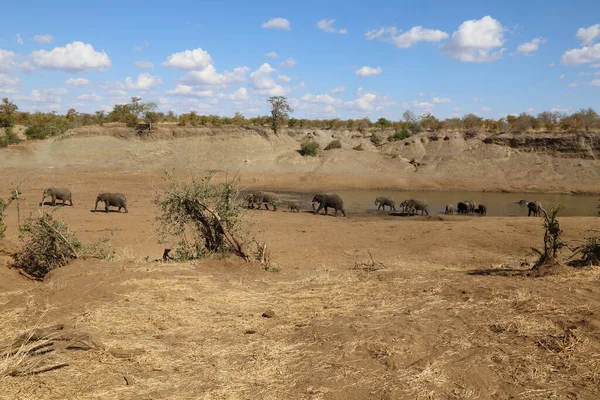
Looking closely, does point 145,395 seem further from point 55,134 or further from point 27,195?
point 55,134

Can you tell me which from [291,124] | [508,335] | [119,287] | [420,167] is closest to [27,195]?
[119,287]

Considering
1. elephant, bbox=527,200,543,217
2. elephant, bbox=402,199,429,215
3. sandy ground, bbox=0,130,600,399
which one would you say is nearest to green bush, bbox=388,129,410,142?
elephant, bbox=527,200,543,217

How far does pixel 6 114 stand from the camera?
47750mm

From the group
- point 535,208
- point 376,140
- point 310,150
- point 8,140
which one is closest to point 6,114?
point 8,140

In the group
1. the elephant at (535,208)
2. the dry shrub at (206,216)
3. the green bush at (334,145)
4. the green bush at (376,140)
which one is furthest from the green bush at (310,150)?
the dry shrub at (206,216)

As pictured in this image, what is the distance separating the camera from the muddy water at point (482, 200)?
28531mm

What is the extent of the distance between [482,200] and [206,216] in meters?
28.1

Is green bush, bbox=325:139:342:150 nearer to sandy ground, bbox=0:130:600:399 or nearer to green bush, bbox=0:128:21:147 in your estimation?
green bush, bbox=0:128:21:147

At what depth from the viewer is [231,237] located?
10312 millimetres

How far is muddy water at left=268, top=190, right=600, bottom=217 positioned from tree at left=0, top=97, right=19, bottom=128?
3365 centimetres

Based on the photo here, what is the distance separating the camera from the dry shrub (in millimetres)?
10227

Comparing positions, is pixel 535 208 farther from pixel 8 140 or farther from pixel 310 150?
pixel 8 140

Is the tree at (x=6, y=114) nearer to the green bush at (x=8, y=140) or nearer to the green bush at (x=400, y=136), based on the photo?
the green bush at (x=8, y=140)

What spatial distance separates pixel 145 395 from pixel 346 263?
31.6 feet
